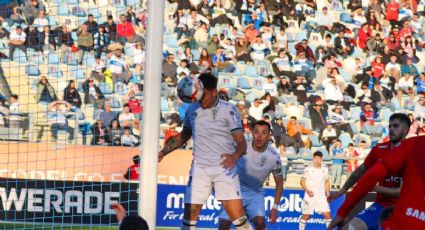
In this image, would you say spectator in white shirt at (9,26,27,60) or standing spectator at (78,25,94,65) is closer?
spectator in white shirt at (9,26,27,60)

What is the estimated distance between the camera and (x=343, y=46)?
1025 inches

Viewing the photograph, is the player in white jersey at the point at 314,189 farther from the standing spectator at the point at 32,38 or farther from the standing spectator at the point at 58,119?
the standing spectator at the point at 32,38

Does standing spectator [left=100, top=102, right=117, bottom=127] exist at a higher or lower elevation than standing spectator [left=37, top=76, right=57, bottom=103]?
lower

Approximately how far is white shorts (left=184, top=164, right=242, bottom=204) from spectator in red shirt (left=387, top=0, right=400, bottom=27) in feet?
58.3

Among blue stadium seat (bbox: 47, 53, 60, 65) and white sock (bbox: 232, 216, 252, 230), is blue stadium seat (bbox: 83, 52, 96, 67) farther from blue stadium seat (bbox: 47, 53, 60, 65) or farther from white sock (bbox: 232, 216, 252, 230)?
white sock (bbox: 232, 216, 252, 230)

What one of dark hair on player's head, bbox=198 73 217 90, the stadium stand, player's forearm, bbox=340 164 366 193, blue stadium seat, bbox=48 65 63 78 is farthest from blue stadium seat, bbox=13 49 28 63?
player's forearm, bbox=340 164 366 193

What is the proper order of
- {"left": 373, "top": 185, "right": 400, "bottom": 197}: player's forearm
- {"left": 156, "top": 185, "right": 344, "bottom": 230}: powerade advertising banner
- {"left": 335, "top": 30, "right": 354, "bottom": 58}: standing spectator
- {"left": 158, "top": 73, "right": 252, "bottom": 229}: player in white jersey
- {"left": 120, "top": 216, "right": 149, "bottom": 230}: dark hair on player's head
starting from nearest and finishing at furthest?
{"left": 120, "top": 216, "right": 149, "bottom": 230}: dark hair on player's head
{"left": 373, "top": 185, "right": 400, "bottom": 197}: player's forearm
{"left": 158, "top": 73, "right": 252, "bottom": 229}: player in white jersey
{"left": 156, "top": 185, "right": 344, "bottom": 230}: powerade advertising banner
{"left": 335, "top": 30, "right": 354, "bottom": 58}: standing spectator

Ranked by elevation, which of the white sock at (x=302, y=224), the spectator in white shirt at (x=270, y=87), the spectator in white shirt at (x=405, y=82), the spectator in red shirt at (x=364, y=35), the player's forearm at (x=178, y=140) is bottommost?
the white sock at (x=302, y=224)

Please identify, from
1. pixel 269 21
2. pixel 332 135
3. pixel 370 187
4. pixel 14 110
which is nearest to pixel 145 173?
pixel 370 187

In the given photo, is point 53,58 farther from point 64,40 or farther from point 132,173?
point 132,173

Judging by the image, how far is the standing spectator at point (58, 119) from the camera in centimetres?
1698

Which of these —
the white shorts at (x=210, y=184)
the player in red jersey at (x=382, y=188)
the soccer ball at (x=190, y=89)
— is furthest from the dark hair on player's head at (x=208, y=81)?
the player in red jersey at (x=382, y=188)

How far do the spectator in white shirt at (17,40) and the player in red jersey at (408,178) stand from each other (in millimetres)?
12495

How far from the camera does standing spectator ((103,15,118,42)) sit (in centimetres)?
1717
